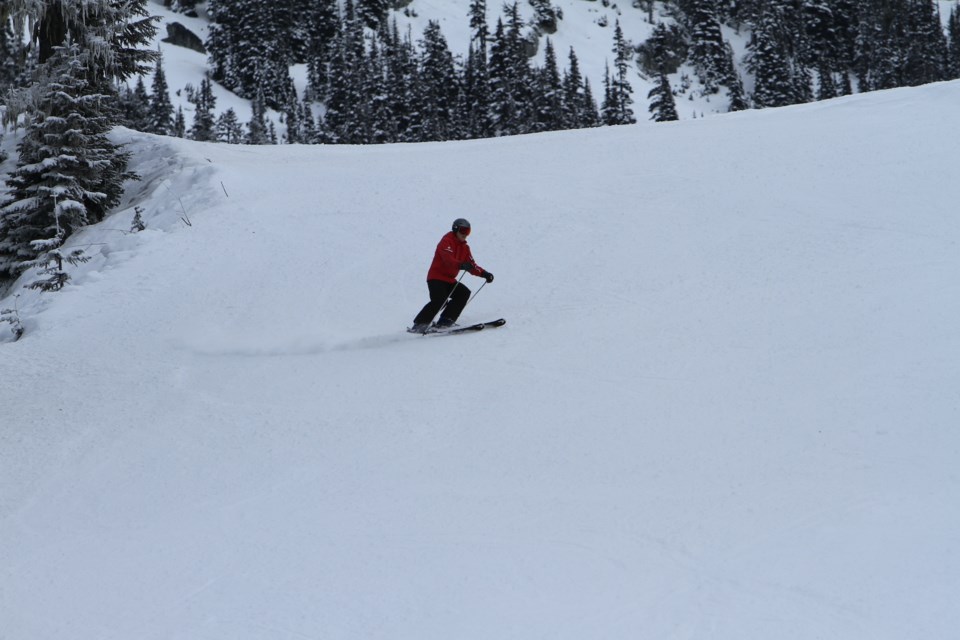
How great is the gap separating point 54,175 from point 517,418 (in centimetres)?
1065

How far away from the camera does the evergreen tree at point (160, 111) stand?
1866 inches

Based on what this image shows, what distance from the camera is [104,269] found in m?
11.6

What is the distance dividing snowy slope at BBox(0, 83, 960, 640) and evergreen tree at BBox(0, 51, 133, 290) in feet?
2.12

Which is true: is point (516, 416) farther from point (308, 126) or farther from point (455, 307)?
point (308, 126)

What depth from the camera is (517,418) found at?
6.55 metres

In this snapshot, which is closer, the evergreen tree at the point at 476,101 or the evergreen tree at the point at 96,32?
the evergreen tree at the point at 96,32

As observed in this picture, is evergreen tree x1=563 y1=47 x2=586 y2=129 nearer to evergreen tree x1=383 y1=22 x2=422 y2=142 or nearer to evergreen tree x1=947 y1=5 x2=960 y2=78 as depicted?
evergreen tree x1=383 y1=22 x2=422 y2=142

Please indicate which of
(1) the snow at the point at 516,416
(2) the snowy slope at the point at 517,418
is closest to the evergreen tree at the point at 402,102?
(1) the snow at the point at 516,416

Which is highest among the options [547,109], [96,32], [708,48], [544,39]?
[544,39]

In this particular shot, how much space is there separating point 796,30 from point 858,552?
89536 millimetres

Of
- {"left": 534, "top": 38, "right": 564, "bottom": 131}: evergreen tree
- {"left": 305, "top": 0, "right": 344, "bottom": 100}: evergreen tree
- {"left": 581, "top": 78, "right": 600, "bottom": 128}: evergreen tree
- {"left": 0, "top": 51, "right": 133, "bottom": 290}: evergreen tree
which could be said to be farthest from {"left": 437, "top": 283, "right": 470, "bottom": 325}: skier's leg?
{"left": 305, "top": 0, "right": 344, "bottom": 100}: evergreen tree

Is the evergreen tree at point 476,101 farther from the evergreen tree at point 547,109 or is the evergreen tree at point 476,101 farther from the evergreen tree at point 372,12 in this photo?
the evergreen tree at point 372,12

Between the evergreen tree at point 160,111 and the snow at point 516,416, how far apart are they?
37606 millimetres

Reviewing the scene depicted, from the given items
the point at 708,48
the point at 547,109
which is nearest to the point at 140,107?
the point at 547,109
